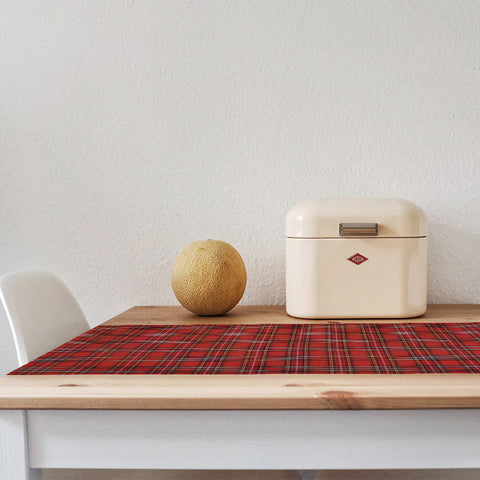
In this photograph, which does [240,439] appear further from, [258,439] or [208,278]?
[208,278]

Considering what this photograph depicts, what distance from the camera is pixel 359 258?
Result: 44.2 inches

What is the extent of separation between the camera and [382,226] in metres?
1.12

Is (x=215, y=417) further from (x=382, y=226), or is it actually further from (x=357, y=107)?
(x=357, y=107)

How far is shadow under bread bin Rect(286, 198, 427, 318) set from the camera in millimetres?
1118

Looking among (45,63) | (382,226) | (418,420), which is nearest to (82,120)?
(45,63)

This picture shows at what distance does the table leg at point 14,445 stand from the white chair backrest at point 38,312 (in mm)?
287

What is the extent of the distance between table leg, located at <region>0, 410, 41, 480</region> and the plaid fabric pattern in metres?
0.09

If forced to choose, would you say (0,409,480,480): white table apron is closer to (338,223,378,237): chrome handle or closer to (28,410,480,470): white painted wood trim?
(28,410,480,470): white painted wood trim

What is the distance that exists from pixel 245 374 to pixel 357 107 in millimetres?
819

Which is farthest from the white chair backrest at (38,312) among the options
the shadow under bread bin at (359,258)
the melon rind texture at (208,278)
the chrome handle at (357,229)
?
the chrome handle at (357,229)

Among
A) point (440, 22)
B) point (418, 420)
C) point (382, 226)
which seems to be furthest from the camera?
point (440, 22)

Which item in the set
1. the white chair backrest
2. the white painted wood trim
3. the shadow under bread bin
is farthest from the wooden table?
the shadow under bread bin

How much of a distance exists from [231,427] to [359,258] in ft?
1.70

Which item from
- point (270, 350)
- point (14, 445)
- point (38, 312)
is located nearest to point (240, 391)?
point (270, 350)
